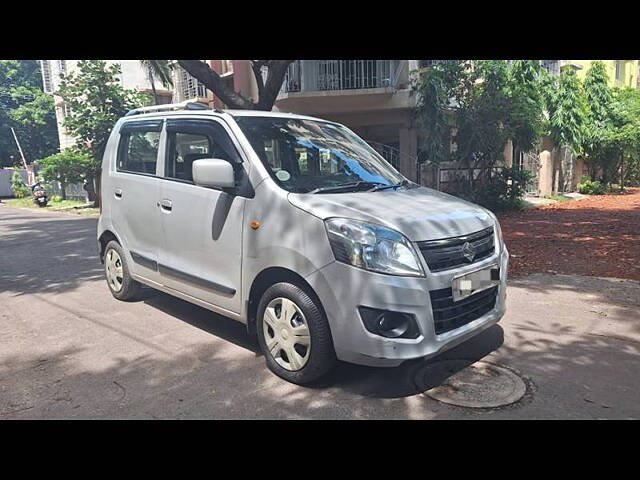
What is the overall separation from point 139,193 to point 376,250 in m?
2.84

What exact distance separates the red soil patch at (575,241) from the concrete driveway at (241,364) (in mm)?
923

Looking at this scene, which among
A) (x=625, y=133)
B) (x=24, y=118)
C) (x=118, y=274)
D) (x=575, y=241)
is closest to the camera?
(x=118, y=274)

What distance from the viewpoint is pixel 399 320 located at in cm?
311

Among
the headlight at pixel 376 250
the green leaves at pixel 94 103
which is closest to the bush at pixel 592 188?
the green leaves at pixel 94 103

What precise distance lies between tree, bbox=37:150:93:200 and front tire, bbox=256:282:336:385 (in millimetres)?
19175

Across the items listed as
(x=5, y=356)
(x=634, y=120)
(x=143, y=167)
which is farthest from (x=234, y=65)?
(x=634, y=120)

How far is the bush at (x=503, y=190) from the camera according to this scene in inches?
541

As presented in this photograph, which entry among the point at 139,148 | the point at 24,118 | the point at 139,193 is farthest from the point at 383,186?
the point at 24,118

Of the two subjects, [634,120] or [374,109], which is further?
[634,120]

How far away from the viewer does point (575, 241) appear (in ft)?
29.5

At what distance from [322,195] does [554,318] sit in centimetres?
299

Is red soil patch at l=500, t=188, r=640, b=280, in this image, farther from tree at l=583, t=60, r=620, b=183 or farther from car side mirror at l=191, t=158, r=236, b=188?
tree at l=583, t=60, r=620, b=183

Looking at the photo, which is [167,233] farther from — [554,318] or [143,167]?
[554,318]

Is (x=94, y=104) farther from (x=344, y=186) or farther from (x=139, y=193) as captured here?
(x=344, y=186)
